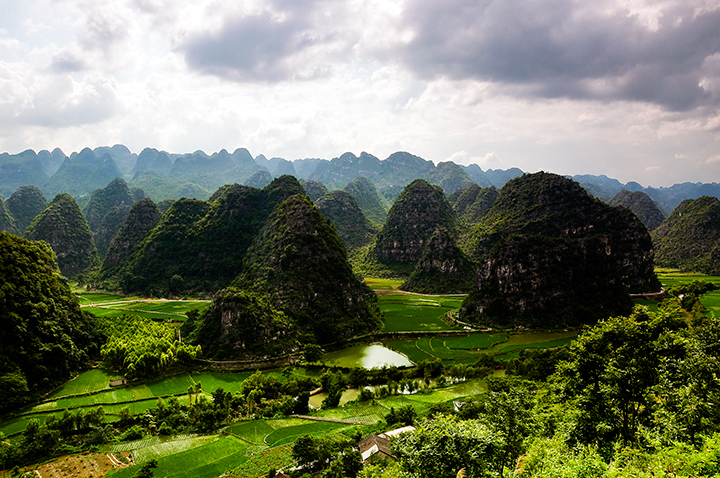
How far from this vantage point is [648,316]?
2738 centimetres

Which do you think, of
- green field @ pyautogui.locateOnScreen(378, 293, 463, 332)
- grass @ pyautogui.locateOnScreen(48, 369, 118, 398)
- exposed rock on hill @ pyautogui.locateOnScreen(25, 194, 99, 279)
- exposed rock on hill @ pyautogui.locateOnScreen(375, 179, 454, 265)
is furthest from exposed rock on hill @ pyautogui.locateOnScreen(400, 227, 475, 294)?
exposed rock on hill @ pyautogui.locateOnScreen(25, 194, 99, 279)

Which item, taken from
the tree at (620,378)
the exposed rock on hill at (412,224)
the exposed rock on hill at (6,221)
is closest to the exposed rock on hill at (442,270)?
the exposed rock on hill at (412,224)

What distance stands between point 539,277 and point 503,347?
24.7 meters

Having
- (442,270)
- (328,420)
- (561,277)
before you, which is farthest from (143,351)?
(442,270)

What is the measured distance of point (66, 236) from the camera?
163 m

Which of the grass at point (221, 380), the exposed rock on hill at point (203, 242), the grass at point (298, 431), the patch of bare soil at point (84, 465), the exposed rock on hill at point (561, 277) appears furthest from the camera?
the exposed rock on hill at point (203, 242)

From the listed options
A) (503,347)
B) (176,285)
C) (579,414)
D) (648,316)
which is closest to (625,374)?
(579,414)

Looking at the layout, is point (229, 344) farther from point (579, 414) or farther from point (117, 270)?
point (117, 270)

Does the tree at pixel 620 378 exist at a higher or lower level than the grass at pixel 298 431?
higher

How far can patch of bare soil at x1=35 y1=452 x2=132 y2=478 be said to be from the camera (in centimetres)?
3434

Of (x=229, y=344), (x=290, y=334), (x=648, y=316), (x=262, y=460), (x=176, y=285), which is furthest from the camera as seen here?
(x=176, y=285)

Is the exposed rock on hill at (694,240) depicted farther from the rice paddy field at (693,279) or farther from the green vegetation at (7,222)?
the green vegetation at (7,222)

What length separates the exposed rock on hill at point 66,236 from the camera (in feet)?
521

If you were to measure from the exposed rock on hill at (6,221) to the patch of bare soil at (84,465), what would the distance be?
195469 mm
